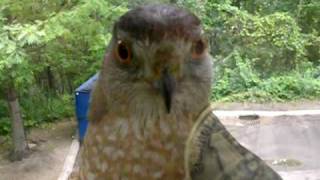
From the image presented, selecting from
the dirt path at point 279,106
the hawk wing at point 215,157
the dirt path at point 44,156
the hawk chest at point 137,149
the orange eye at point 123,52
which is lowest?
the dirt path at point 44,156

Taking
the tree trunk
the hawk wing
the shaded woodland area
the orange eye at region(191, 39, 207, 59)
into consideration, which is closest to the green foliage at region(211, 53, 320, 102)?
the shaded woodland area

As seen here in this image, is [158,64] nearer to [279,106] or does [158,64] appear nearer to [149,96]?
[149,96]

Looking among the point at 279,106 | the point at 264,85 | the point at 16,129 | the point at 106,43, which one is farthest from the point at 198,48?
the point at 264,85

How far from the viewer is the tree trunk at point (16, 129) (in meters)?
7.01

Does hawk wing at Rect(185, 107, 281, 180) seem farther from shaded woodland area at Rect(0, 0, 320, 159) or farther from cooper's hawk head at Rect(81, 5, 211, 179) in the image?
shaded woodland area at Rect(0, 0, 320, 159)

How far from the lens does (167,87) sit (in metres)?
1.13

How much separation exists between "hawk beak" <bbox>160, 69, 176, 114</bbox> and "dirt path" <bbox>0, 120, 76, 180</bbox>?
5166mm

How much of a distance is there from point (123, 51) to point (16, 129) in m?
6.12

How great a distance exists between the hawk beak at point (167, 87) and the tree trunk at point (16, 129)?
6.09 metres

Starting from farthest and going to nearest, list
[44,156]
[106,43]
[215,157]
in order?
[44,156] < [106,43] < [215,157]

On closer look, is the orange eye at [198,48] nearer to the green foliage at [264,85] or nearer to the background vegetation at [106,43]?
the background vegetation at [106,43]

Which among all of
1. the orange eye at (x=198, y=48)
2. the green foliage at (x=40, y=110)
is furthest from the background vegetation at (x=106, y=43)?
the orange eye at (x=198, y=48)

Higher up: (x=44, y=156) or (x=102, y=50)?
(x=102, y=50)

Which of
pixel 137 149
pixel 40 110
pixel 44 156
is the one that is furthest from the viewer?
pixel 40 110
